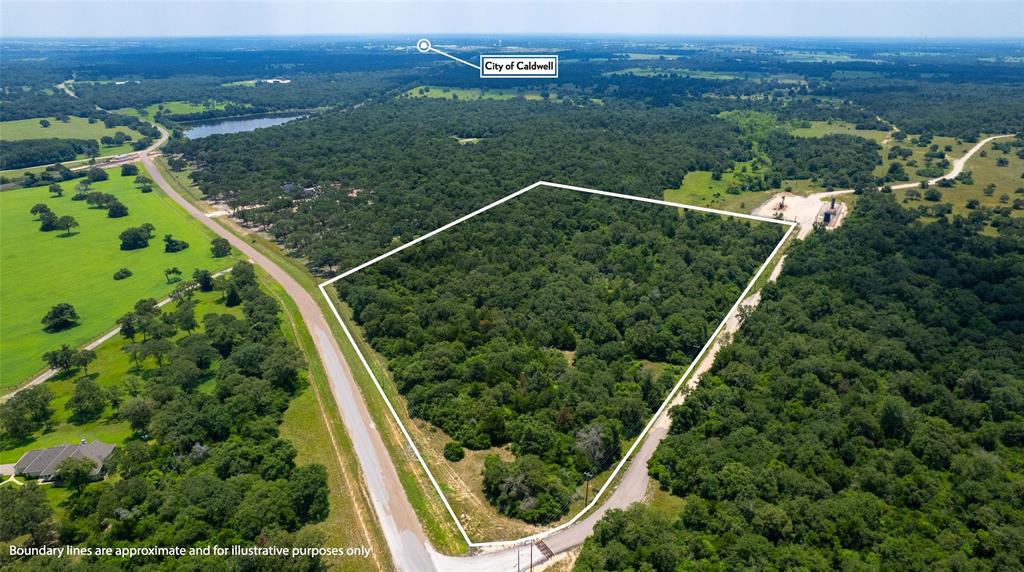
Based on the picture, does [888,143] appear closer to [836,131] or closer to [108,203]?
[836,131]

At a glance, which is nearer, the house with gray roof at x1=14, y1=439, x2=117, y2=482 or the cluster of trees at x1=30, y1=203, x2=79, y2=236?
the house with gray roof at x1=14, y1=439, x2=117, y2=482

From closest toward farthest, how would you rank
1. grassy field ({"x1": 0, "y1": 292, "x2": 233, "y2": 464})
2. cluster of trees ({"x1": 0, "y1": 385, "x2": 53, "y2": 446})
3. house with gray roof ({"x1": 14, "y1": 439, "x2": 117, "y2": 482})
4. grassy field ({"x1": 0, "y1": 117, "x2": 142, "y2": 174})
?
house with gray roof ({"x1": 14, "y1": 439, "x2": 117, "y2": 482})
cluster of trees ({"x1": 0, "y1": 385, "x2": 53, "y2": 446})
grassy field ({"x1": 0, "y1": 292, "x2": 233, "y2": 464})
grassy field ({"x1": 0, "y1": 117, "x2": 142, "y2": 174})

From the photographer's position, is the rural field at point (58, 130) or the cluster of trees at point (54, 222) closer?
the cluster of trees at point (54, 222)

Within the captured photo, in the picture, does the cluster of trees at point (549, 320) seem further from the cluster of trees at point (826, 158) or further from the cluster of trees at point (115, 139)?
the cluster of trees at point (115, 139)

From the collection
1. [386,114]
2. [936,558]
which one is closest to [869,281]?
[936,558]

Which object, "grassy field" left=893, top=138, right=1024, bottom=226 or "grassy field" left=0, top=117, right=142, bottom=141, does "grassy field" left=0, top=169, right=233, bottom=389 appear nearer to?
"grassy field" left=0, top=117, right=142, bottom=141

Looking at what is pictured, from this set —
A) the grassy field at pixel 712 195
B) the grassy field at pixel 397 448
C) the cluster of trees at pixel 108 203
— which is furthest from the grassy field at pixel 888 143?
the cluster of trees at pixel 108 203

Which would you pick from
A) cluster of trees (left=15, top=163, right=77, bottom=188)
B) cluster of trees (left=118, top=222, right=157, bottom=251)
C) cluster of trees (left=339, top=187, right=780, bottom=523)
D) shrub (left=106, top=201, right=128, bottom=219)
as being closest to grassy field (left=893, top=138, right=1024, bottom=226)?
cluster of trees (left=339, top=187, right=780, bottom=523)
